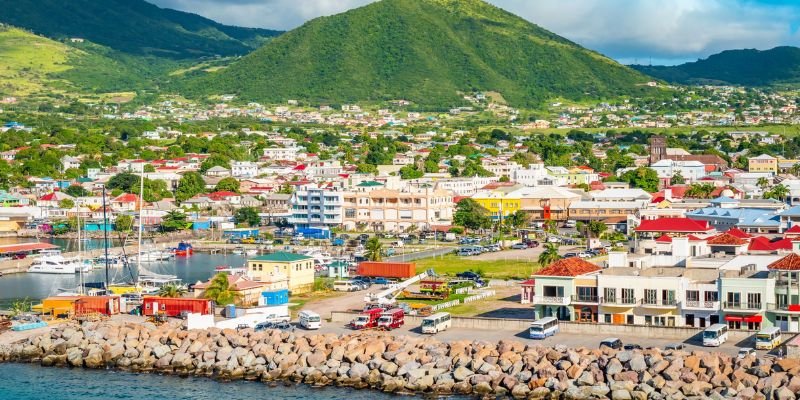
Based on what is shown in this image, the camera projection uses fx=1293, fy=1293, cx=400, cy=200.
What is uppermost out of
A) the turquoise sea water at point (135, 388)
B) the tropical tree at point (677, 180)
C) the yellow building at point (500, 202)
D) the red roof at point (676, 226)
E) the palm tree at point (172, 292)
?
the tropical tree at point (677, 180)

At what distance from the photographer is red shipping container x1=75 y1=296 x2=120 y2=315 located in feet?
123

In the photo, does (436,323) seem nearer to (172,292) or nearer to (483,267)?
(172,292)

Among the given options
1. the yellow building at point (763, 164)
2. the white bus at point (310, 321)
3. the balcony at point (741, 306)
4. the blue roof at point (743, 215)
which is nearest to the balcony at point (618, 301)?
the balcony at point (741, 306)

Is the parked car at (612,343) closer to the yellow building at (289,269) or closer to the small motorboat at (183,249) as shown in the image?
the yellow building at (289,269)

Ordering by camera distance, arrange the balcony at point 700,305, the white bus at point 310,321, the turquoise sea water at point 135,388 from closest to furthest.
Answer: the turquoise sea water at point 135,388 → the balcony at point 700,305 → the white bus at point 310,321

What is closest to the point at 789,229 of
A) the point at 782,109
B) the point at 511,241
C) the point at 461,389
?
the point at 511,241

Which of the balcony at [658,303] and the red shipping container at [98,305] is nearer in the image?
the balcony at [658,303]

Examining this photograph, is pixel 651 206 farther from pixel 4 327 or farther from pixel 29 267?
pixel 4 327

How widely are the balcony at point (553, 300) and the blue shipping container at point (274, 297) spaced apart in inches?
341

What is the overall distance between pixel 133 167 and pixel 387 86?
96.4m

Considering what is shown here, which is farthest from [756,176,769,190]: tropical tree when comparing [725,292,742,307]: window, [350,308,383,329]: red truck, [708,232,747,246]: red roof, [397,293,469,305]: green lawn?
[350,308,383,329]: red truck

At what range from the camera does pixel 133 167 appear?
100 m

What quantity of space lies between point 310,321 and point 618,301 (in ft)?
26.3

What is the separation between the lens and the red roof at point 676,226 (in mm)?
47562
